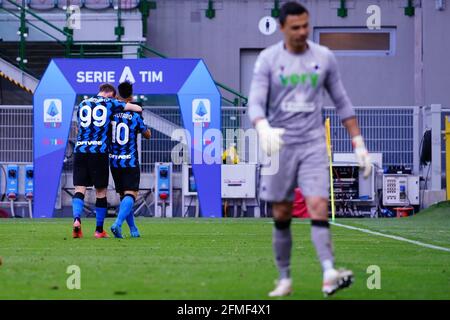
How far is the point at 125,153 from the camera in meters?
16.2

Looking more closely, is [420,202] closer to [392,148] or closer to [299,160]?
[392,148]

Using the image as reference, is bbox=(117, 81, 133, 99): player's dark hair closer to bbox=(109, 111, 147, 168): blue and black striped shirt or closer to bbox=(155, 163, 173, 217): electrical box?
bbox=(109, 111, 147, 168): blue and black striped shirt

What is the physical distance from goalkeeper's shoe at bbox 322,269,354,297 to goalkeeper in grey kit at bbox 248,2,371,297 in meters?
0.29

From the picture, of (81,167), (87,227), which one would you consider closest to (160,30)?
(87,227)

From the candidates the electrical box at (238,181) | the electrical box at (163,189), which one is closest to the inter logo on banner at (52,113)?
the electrical box at (163,189)

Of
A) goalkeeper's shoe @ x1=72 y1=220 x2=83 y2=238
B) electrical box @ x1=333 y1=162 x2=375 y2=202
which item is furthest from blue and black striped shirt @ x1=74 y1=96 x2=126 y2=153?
electrical box @ x1=333 y1=162 x2=375 y2=202

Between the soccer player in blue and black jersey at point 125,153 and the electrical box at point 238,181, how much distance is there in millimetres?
10956

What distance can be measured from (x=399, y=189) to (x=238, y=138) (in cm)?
380

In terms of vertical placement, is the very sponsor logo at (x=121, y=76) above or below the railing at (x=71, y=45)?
below

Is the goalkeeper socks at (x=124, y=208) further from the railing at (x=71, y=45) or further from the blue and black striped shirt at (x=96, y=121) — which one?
the railing at (x=71, y=45)

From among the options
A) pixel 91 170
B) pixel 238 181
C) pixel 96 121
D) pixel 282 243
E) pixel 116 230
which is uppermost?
pixel 96 121

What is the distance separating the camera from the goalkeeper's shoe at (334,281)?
8.53 m

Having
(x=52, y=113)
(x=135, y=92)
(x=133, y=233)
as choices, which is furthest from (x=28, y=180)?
(x=133, y=233)

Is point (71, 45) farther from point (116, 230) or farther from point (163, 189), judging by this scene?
point (116, 230)
